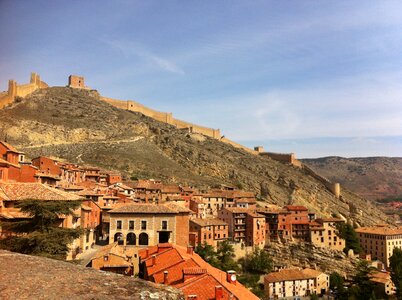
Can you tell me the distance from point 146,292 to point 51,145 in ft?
288

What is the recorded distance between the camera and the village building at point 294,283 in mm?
50281

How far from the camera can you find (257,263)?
174 feet

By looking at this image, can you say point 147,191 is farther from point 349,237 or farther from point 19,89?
point 19,89

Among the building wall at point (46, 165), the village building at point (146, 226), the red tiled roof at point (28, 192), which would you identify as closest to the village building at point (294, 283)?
the village building at point (146, 226)

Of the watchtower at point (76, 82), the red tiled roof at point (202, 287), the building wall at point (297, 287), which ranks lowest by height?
the building wall at point (297, 287)

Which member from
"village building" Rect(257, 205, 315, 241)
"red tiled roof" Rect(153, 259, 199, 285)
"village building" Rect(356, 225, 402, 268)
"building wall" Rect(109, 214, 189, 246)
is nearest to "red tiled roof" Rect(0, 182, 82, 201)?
"red tiled roof" Rect(153, 259, 199, 285)

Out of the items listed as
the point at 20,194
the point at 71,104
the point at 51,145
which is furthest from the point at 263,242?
the point at 71,104

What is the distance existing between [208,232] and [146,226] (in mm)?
16603

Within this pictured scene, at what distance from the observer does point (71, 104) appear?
358 ft

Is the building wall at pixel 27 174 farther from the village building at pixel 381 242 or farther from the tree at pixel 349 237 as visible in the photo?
the village building at pixel 381 242

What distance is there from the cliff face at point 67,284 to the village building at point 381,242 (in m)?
74.4

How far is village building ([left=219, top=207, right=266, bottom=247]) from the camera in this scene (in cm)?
5728

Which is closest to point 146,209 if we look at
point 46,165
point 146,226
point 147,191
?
point 146,226

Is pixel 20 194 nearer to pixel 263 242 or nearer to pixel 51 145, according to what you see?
pixel 263 242
